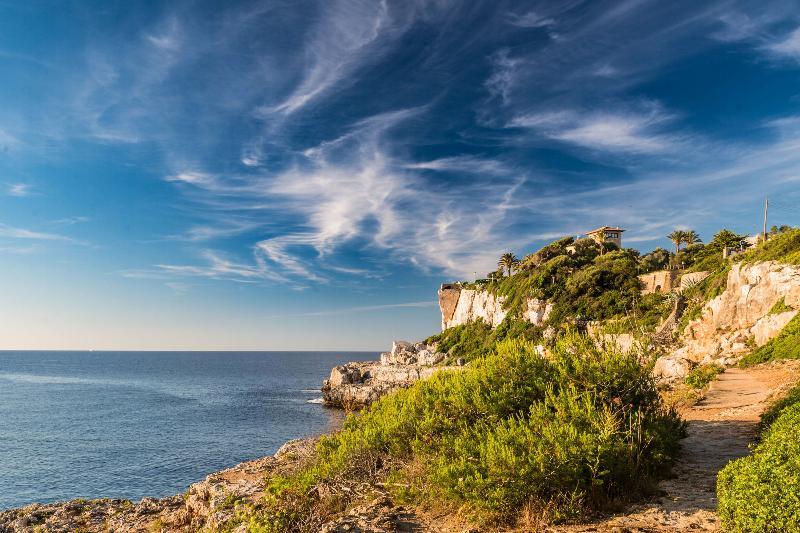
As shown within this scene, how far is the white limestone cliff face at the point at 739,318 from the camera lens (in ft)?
98.4

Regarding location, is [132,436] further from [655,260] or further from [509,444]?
[655,260]

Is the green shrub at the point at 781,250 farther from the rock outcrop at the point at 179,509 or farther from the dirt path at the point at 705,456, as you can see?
the rock outcrop at the point at 179,509

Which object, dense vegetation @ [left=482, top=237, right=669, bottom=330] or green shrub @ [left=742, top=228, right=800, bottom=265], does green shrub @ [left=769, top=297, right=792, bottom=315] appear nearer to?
green shrub @ [left=742, top=228, right=800, bottom=265]

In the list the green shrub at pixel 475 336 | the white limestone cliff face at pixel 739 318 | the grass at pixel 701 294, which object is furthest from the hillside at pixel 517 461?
the green shrub at pixel 475 336

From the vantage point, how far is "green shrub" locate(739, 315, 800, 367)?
25484mm

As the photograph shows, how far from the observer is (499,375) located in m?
Answer: 11.5

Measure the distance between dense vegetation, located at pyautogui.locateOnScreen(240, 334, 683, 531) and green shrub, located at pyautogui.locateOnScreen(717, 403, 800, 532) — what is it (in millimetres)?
1947

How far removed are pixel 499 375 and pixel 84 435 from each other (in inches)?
1973

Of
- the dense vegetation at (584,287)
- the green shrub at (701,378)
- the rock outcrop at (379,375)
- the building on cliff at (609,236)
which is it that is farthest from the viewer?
the building on cliff at (609,236)

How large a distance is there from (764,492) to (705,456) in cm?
651

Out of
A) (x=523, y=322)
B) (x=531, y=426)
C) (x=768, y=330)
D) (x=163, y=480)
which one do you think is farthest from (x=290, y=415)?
(x=531, y=426)

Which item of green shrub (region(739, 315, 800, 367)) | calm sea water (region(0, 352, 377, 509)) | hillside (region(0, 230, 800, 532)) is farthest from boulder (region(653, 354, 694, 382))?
calm sea water (region(0, 352, 377, 509))

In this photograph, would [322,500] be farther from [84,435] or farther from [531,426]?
[84,435]

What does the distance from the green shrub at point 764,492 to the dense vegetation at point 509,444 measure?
195 cm
